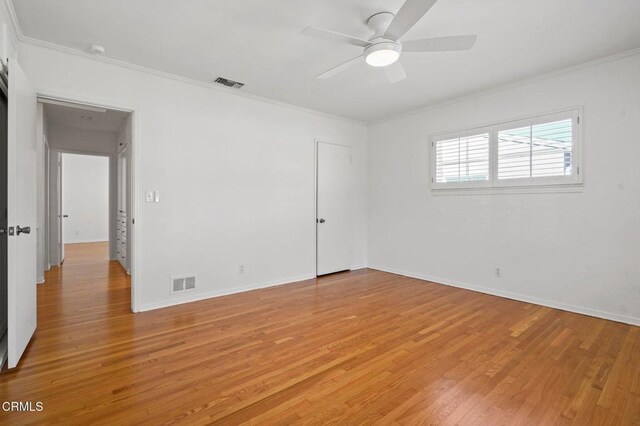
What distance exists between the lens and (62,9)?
246 cm

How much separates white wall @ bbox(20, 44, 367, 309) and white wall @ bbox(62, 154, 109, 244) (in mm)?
7958

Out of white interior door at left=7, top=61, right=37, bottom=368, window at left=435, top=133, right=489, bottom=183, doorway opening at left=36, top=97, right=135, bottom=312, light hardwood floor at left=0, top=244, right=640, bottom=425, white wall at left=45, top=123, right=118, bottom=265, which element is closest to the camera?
light hardwood floor at left=0, top=244, right=640, bottom=425

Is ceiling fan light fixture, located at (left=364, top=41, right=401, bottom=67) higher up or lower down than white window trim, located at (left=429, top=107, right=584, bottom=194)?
A: higher up

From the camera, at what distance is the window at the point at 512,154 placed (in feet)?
11.7

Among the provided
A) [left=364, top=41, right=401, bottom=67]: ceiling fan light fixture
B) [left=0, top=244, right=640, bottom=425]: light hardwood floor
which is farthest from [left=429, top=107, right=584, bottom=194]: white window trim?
[left=364, top=41, right=401, bottom=67]: ceiling fan light fixture

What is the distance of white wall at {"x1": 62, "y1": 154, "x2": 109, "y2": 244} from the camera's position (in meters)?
9.34

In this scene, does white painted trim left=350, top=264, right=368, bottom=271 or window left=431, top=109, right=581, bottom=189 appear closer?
window left=431, top=109, right=581, bottom=189

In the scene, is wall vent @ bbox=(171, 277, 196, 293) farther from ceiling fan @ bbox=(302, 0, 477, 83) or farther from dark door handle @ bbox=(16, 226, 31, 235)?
ceiling fan @ bbox=(302, 0, 477, 83)

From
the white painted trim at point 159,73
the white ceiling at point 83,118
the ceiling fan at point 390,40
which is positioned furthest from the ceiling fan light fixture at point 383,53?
the white ceiling at point 83,118

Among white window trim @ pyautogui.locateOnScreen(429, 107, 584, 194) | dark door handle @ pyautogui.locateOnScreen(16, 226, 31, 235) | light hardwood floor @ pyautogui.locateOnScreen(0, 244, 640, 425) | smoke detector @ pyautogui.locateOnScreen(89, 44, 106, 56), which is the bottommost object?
light hardwood floor @ pyautogui.locateOnScreen(0, 244, 640, 425)

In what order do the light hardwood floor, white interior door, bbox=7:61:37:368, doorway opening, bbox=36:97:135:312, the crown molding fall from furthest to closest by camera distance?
doorway opening, bbox=36:97:135:312 → the crown molding → white interior door, bbox=7:61:37:368 → the light hardwood floor

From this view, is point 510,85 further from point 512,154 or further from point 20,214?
point 20,214

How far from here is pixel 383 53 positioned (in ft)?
8.34

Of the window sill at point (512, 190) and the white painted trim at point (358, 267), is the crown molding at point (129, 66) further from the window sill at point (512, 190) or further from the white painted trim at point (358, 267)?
the white painted trim at point (358, 267)
